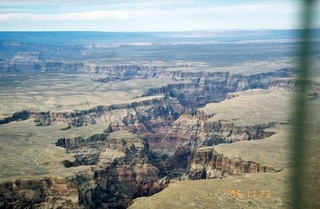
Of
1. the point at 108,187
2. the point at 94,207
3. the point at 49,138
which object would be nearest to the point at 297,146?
→ the point at 94,207

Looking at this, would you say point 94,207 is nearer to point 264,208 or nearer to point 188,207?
point 188,207

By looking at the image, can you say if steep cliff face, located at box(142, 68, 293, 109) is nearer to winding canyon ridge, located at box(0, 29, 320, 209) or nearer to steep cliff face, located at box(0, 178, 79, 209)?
winding canyon ridge, located at box(0, 29, 320, 209)

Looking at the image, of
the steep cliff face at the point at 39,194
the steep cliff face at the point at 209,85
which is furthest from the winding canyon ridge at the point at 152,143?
the steep cliff face at the point at 209,85

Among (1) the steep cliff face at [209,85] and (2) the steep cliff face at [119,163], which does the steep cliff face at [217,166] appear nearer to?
(2) the steep cliff face at [119,163]

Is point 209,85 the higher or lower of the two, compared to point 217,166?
lower

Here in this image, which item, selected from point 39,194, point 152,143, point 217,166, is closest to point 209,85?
point 152,143

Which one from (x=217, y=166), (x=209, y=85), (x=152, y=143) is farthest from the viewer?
(x=209, y=85)

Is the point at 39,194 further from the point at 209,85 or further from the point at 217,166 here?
the point at 209,85
